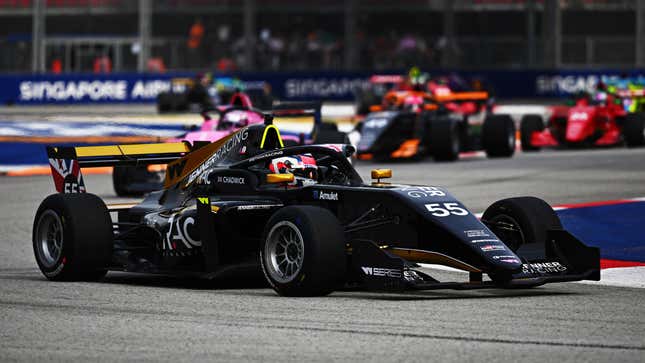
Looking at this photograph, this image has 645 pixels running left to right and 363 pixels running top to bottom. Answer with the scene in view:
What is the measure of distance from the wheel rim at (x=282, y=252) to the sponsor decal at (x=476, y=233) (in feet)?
3.97

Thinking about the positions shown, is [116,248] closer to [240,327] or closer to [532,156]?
[240,327]

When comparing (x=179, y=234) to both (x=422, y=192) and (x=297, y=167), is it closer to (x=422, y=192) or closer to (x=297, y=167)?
(x=297, y=167)

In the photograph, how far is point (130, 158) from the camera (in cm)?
1288

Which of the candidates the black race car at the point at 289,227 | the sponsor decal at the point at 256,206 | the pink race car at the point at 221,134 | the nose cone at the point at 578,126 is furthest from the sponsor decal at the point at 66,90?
the sponsor decal at the point at 256,206

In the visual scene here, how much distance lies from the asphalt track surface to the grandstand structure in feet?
152

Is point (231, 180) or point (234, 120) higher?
point (234, 120)

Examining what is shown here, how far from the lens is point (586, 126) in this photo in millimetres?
30938

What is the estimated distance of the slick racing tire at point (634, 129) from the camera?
102ft

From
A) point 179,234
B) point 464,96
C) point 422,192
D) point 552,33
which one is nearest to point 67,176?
point 179,234

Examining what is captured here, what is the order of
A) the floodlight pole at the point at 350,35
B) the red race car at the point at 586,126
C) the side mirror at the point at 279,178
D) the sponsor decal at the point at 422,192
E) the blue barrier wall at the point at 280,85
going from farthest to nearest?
the floodlight pole at the point at 350,35 < the blue barrier wall at the point at 280,85 < the red race car at the point at 586,126 < the side mirror at the point at 279,178 < the sponsor decal at the point at 422,192

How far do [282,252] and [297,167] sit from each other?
4.66 ft

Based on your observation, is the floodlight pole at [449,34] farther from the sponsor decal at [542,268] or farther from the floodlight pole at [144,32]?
the sponsor decal at [542,268]

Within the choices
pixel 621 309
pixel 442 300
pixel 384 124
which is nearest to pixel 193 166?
pixel 442 300

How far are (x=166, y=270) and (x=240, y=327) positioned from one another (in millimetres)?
2707
